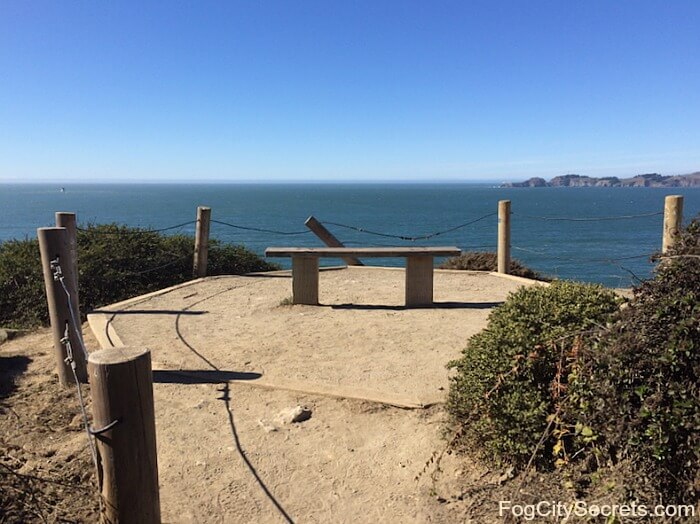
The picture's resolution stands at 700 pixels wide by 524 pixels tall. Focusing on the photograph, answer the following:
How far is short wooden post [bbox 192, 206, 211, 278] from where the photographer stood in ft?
32.6

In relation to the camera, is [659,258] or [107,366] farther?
[659,258]

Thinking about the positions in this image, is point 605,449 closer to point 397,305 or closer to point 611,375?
point 611,375

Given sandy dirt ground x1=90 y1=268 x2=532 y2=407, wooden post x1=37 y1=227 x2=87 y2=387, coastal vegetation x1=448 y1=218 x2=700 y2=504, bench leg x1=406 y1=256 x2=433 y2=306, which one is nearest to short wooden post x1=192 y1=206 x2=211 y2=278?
sandy dirt ground x1=90 y1=268 x2=532 y2=407

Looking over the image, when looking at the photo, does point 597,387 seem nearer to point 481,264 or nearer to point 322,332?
point 322,332

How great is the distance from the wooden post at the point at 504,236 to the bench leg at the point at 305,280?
3513mm

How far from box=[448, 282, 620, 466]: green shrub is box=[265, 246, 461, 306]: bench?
12.9 ft

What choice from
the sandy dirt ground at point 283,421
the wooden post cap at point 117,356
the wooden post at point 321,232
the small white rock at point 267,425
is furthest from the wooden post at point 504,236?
the wooden post cap at point 117,356

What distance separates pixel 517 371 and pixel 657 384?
895 millimetres

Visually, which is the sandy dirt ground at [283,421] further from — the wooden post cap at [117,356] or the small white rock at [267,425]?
the wooden post cap at [117,356]

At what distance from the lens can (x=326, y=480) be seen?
3.51 m

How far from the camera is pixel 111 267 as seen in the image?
385 inches

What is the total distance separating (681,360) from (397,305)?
559 cm

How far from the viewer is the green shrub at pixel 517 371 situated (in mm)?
3141

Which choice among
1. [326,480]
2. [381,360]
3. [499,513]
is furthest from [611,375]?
[381,360]
